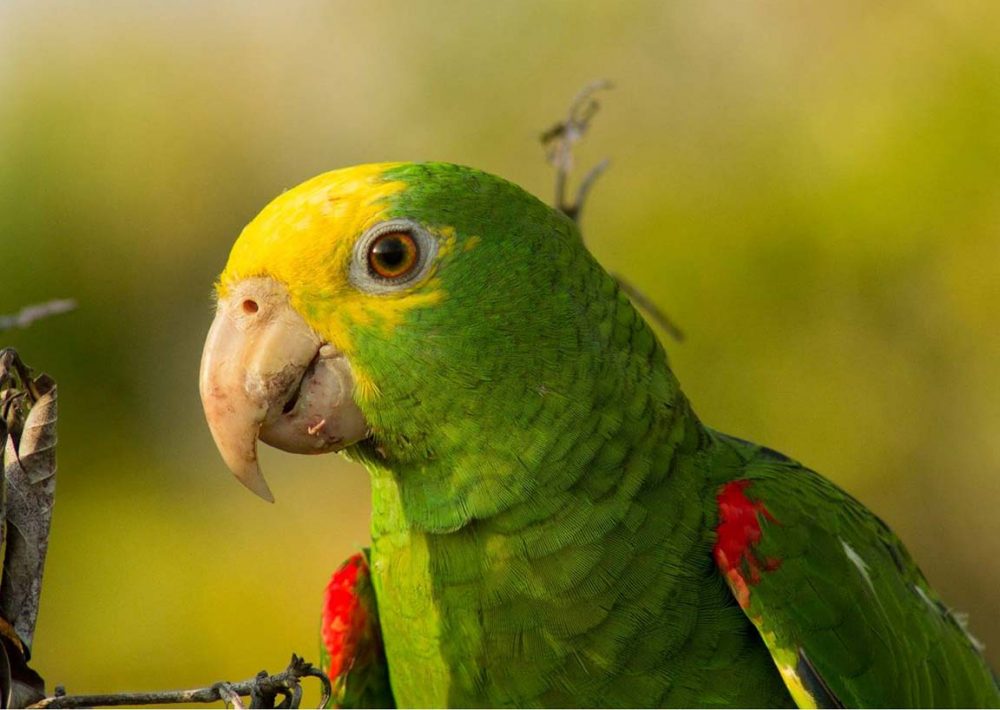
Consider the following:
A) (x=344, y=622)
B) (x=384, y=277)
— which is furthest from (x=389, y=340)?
(x=344, y=622)

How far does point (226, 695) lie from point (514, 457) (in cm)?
83

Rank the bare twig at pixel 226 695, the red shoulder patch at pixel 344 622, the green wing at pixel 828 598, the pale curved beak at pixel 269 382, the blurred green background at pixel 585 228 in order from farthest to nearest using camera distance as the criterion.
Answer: the blurred green background at pixel 585 228 < the red shoulder patch at pixel 344 622 < the green wing at pixel 828 598 < the pale curved beak at pixel 269 382 < the bare twig at pixel 226 695

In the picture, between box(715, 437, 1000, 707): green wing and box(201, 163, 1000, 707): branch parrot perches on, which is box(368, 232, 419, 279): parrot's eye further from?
box(715, 437, 1000, 707): green wing

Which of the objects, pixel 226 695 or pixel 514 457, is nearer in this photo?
pixel 226 695

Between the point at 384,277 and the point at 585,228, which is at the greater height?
the point at 585,228

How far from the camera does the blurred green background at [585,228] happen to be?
5.15 m

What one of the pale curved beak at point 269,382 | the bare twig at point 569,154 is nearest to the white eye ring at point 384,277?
the pale curved beak at point 269,382

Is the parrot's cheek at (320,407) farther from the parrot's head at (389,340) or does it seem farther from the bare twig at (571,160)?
the bare twig at (571,160)

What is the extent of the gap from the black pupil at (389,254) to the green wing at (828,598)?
91cm

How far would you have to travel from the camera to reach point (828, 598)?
2.34 meters

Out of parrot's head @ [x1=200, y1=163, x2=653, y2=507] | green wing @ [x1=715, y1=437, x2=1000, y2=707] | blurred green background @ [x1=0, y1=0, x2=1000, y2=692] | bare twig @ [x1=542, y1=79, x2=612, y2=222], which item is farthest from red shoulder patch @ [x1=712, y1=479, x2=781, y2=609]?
blurred green background @ [x1=0, y1=0, x2=1000, y2=692]

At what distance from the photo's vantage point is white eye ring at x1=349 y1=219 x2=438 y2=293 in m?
2.14

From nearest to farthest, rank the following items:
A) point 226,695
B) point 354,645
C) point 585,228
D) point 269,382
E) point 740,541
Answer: point 226,695 → point 269,382 → point 740,541 → point 354,645 → point 585,228

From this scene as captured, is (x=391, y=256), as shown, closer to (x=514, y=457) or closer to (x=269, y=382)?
(x=269, y=382)
